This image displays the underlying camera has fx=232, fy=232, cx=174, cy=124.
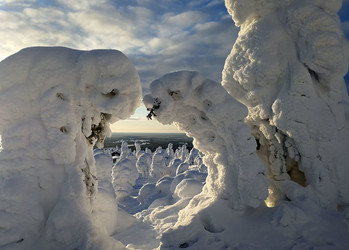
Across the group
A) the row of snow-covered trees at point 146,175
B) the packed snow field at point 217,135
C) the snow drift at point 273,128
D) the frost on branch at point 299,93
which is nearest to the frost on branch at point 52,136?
the packed snow field at point 217,135

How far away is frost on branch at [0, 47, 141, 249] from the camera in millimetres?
3494

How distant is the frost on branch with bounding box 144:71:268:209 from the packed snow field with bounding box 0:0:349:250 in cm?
2

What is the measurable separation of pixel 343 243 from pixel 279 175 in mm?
1823

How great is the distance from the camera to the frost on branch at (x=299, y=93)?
17.3ft

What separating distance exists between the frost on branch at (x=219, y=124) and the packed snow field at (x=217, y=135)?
0.08ft

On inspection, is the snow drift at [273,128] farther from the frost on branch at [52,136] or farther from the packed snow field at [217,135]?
the frost on branch at [52,136]

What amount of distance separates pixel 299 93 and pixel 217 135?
2.15 metres

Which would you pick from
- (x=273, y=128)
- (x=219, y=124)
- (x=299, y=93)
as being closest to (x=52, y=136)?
(x=219, y=124)

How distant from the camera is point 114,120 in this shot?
14.2 ft

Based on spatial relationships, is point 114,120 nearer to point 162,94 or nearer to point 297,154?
point 162,94

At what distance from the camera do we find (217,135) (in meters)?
5.22

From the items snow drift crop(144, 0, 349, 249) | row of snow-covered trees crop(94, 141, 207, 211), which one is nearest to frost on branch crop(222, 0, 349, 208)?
snow drift crop(144, 0, 349, 249)

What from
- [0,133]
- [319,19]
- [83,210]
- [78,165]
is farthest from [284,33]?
[0,133]

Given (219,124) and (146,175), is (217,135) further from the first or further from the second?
(146,175)
